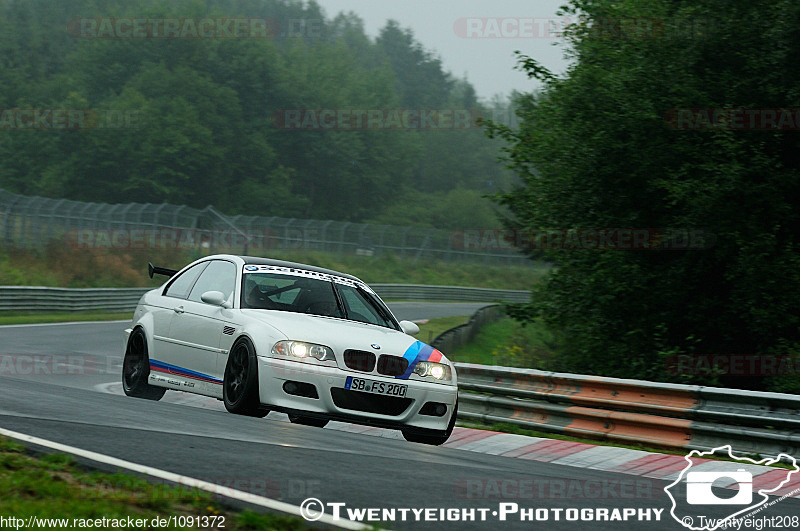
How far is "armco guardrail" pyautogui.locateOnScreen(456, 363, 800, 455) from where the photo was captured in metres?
8.87

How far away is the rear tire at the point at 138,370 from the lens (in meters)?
10.3

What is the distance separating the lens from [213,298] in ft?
29.9

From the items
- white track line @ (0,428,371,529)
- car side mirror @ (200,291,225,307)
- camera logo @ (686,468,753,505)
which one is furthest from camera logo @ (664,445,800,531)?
car side mirror @ (200,291,225,307)

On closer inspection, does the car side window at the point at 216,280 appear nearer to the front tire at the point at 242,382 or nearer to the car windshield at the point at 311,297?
the car windshield at the point at 311,297

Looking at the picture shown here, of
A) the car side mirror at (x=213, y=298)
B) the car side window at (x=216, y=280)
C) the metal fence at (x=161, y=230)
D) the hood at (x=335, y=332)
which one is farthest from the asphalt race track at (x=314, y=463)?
the metal fence at (x=161, y=230)

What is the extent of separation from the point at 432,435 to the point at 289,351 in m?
1.46

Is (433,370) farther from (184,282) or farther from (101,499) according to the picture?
(101,499)

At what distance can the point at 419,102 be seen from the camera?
153m

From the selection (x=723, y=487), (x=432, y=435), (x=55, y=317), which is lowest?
(x=55, y=317)

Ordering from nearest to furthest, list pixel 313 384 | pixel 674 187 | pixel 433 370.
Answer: pixel 313 384 < pixel 433 370 < pixel 674 187

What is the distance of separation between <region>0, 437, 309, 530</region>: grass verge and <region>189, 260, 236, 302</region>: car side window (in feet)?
13.8

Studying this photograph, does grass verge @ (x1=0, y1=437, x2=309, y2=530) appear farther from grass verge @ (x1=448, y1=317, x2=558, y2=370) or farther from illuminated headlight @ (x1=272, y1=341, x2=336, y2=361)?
grass verge @ (x1=448, y1=317, x2=558, y2=370)

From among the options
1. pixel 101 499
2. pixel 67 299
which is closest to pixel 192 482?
pixel 101 499

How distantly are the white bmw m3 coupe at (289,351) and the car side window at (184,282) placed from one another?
0.02 metres
